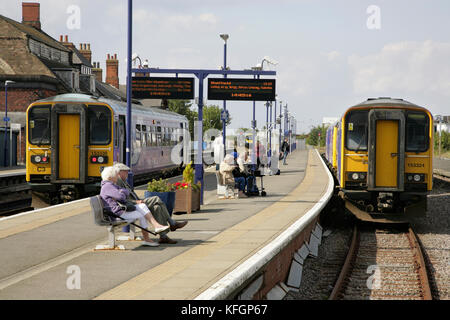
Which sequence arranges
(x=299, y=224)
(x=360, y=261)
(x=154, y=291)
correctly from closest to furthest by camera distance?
(x=154, y=291) → (x=299, y=224) → (x=360, y=261)

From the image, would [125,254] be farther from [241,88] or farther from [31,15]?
[31,15]

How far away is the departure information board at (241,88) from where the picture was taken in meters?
18.8

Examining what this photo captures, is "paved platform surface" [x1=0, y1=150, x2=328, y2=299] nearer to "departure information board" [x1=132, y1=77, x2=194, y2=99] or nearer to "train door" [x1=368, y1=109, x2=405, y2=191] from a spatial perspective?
"train door" [x1=368, y1=109, x2=405, y2=191]

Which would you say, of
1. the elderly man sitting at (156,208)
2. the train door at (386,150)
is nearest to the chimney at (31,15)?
the train door at (386,150)

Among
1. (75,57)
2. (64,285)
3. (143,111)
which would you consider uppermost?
(75,57)

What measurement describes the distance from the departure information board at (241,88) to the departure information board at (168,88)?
631mm

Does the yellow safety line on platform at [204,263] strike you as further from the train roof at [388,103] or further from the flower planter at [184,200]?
the train roof at [388,103]

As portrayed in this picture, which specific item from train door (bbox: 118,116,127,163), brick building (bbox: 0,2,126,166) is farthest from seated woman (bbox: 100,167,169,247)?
brick building (bbox: 0,2,126,166)

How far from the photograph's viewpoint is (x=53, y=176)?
18984 millimetres

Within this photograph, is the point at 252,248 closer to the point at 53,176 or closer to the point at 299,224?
the point at 299,224

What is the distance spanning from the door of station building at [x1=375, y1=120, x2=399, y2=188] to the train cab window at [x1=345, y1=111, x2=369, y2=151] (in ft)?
1.18
